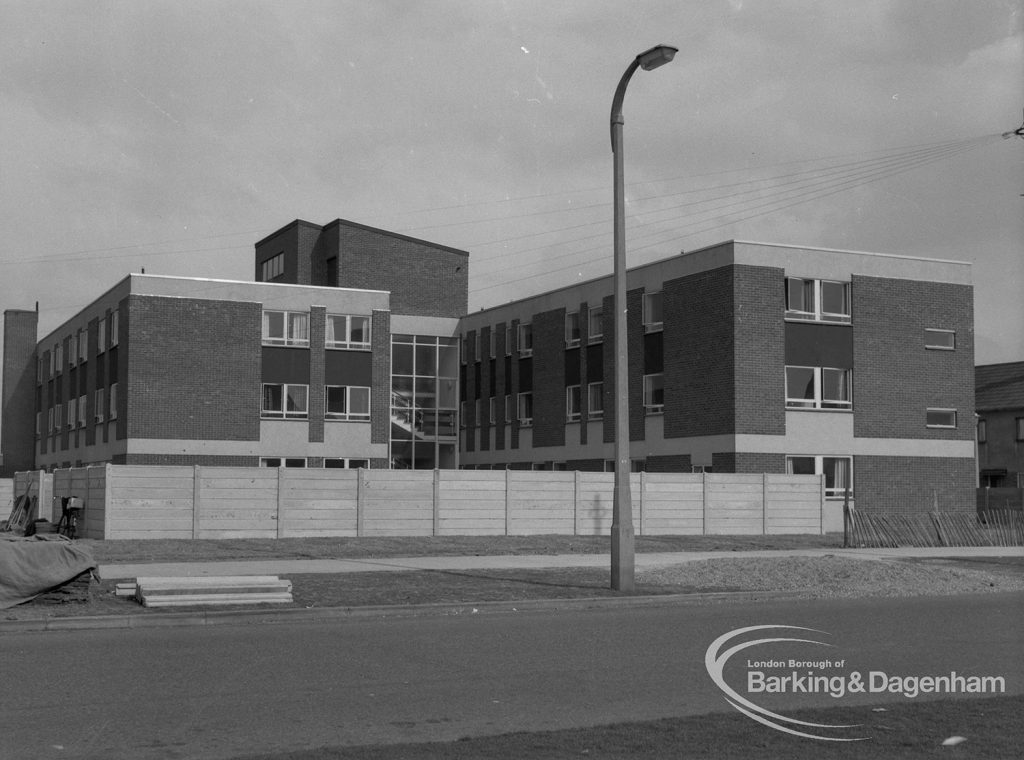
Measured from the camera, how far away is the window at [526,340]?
169 feet

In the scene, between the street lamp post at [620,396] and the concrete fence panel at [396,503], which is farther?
the concrete fence panel at [396,503]

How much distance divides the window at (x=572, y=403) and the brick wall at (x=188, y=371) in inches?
484

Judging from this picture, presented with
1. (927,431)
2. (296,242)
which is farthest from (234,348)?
(927,431)

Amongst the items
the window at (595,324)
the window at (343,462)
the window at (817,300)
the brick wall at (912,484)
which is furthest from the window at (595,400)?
the brick wall at (912,484)

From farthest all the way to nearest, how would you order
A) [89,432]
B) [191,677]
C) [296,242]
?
[296,242]
[89,432]
[191,677]

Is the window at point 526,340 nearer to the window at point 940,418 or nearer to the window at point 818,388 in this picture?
the window at point 818,388

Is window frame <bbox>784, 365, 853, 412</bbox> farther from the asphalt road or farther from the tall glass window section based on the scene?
the asphalt road

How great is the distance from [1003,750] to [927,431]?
119 feet

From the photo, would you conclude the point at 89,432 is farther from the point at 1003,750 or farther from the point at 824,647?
the point at 1003,750

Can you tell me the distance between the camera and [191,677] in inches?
406

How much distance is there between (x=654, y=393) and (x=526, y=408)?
33.1 ft

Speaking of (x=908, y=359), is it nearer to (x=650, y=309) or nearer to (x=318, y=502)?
(x=650, y=309)

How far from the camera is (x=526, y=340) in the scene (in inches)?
2042

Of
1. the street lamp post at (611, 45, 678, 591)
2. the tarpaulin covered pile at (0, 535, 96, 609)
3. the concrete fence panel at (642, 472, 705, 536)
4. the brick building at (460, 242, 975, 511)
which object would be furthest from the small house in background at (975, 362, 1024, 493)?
the tarpaulin covered pile at (0, 535, 96, 609)
